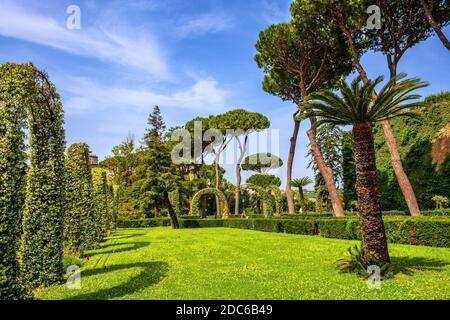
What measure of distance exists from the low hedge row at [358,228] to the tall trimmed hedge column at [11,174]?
14.8m

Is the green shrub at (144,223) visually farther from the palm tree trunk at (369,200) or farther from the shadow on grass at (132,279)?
the palm tree trunk at (369,200)

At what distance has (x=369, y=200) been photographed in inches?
393

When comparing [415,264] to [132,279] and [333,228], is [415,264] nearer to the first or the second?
[132,279]

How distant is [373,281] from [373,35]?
2025 centimetres

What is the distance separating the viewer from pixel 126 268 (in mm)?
11820

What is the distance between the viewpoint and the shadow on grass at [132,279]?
8125mm

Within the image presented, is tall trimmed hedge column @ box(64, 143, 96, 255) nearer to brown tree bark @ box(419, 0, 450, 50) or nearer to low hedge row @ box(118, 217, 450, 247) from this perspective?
low hedge row @ box(118, 217, 450, 247)

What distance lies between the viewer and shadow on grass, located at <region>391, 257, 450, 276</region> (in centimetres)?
979

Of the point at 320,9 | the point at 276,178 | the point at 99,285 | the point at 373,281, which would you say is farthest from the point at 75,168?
the point at 276,178

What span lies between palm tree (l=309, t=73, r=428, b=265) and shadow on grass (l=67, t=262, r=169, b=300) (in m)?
5.80

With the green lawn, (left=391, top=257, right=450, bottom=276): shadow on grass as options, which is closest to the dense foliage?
the green lawn

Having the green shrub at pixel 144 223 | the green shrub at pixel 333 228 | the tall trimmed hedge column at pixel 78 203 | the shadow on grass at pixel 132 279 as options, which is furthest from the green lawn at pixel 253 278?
the green shrub at pixel 144 223
